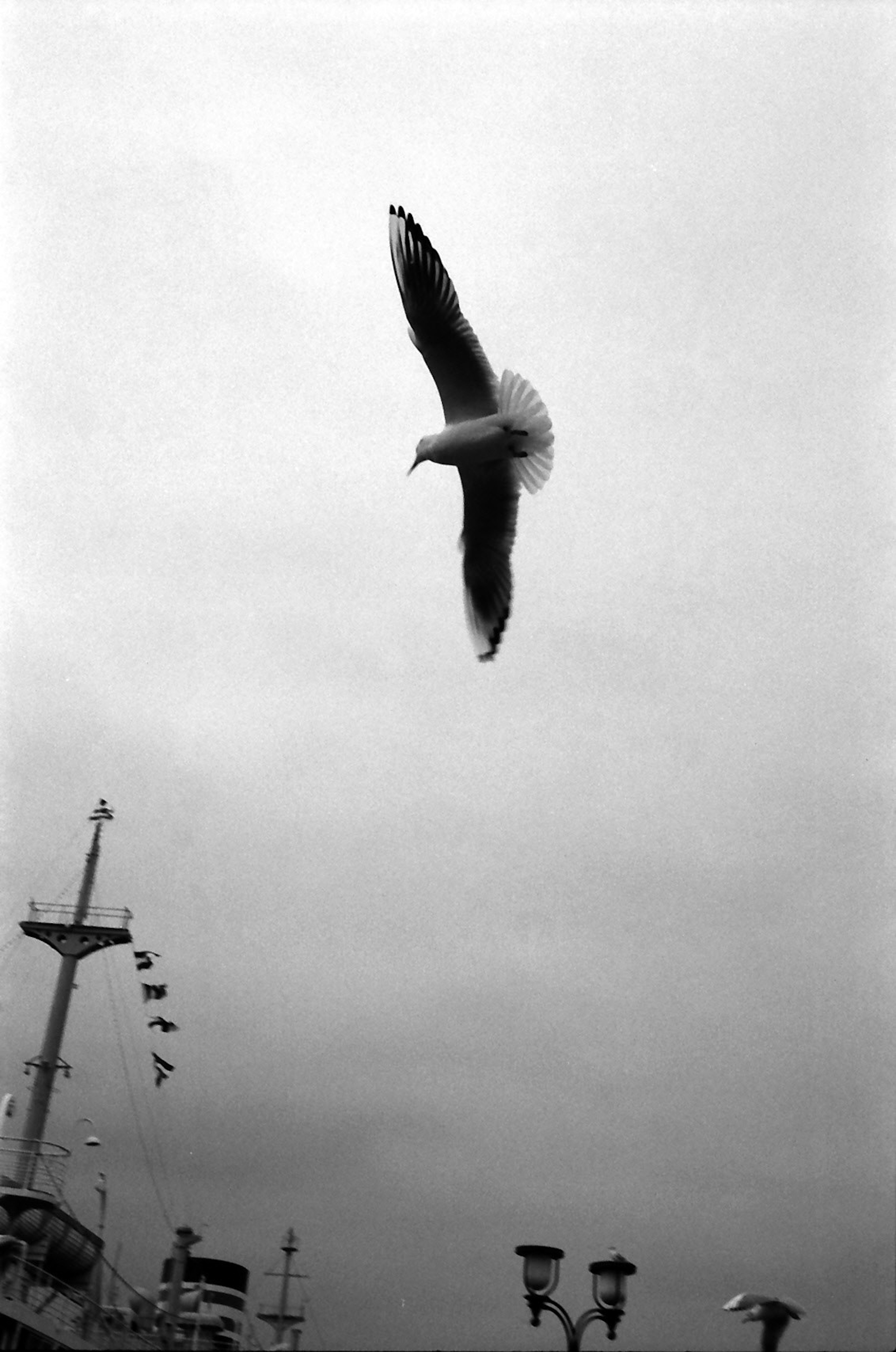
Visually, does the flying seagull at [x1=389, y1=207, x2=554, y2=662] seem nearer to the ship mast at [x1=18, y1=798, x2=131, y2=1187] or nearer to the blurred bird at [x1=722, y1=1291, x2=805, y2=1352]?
the blurred bird at [x1=722, y1=1291, x2=805, y2=1352]

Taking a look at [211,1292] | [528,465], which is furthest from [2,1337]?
[528,465]

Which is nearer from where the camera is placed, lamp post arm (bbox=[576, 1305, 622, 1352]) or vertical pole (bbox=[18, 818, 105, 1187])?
lamp post arm (bbox=[576, 1305, 622, 1352])

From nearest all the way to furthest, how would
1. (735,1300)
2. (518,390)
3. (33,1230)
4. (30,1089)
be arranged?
(735,1300)
(518,390)
(33,1230)
(30,1089)

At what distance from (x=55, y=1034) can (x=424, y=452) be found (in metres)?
16.7

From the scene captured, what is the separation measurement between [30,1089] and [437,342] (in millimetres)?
16859

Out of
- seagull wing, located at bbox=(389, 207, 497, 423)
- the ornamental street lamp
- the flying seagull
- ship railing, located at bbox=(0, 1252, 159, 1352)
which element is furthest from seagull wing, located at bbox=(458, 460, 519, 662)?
ship railing, located at bbox=(0, 1252, 159, 1352)

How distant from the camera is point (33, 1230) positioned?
16.1m

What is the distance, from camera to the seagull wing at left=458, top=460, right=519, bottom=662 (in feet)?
27.9

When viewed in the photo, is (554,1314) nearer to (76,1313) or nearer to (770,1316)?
(770,1316)

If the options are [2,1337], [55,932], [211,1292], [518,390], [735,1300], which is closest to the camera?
[735,1300]

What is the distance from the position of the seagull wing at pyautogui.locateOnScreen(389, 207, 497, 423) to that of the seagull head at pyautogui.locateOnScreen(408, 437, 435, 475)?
1.08 ft

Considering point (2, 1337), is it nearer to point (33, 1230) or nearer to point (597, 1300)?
point (33, 1230)

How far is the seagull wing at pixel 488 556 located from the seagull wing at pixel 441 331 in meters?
0.55

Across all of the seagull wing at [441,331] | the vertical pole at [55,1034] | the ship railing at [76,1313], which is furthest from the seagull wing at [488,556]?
the vertical pole at [55,1034]
